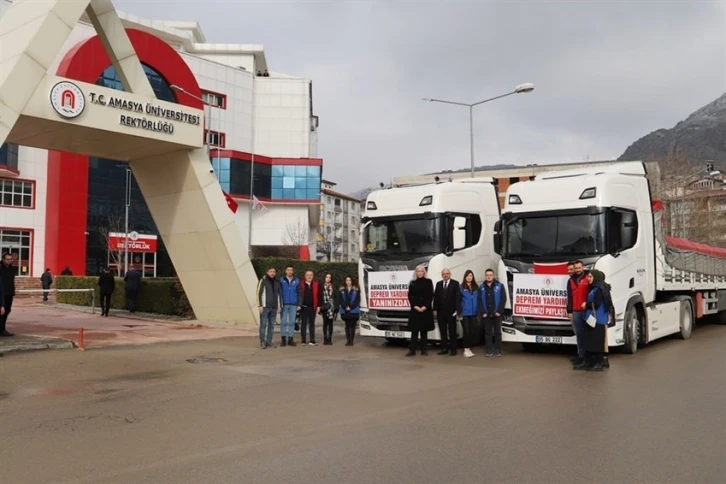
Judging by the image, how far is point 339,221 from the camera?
125 metres

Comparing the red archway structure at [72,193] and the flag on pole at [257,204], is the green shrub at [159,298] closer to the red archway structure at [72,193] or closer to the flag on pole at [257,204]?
the red archway structure at [72,193]

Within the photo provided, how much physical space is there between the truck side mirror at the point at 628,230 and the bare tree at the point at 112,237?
40.0 m

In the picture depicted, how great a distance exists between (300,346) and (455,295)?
4066 mm

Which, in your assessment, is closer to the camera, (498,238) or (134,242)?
(498,238)

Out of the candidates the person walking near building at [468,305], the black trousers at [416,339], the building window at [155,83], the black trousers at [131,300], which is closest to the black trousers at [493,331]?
the person walking near building at [468,305]

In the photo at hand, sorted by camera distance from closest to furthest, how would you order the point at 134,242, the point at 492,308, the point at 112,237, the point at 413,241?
the point at 492,308 < the point at 413,241 < the point at 112,237 < the point at 134,242

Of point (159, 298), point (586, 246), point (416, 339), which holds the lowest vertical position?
point (416, 339)

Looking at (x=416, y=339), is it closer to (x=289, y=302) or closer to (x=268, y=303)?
(x=289, y=302)

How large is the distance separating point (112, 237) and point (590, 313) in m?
41.7

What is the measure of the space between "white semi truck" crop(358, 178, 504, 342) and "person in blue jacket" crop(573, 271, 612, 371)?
11.0ft

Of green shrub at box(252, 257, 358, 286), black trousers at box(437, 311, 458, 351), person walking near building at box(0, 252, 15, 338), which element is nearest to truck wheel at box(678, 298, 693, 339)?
black trousers at box(437, 311, 458, 351)

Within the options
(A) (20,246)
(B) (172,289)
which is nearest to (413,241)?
(B) (172,289)

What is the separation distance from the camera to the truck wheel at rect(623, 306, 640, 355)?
37.9 ft

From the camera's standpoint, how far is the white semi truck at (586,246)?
441 inches
